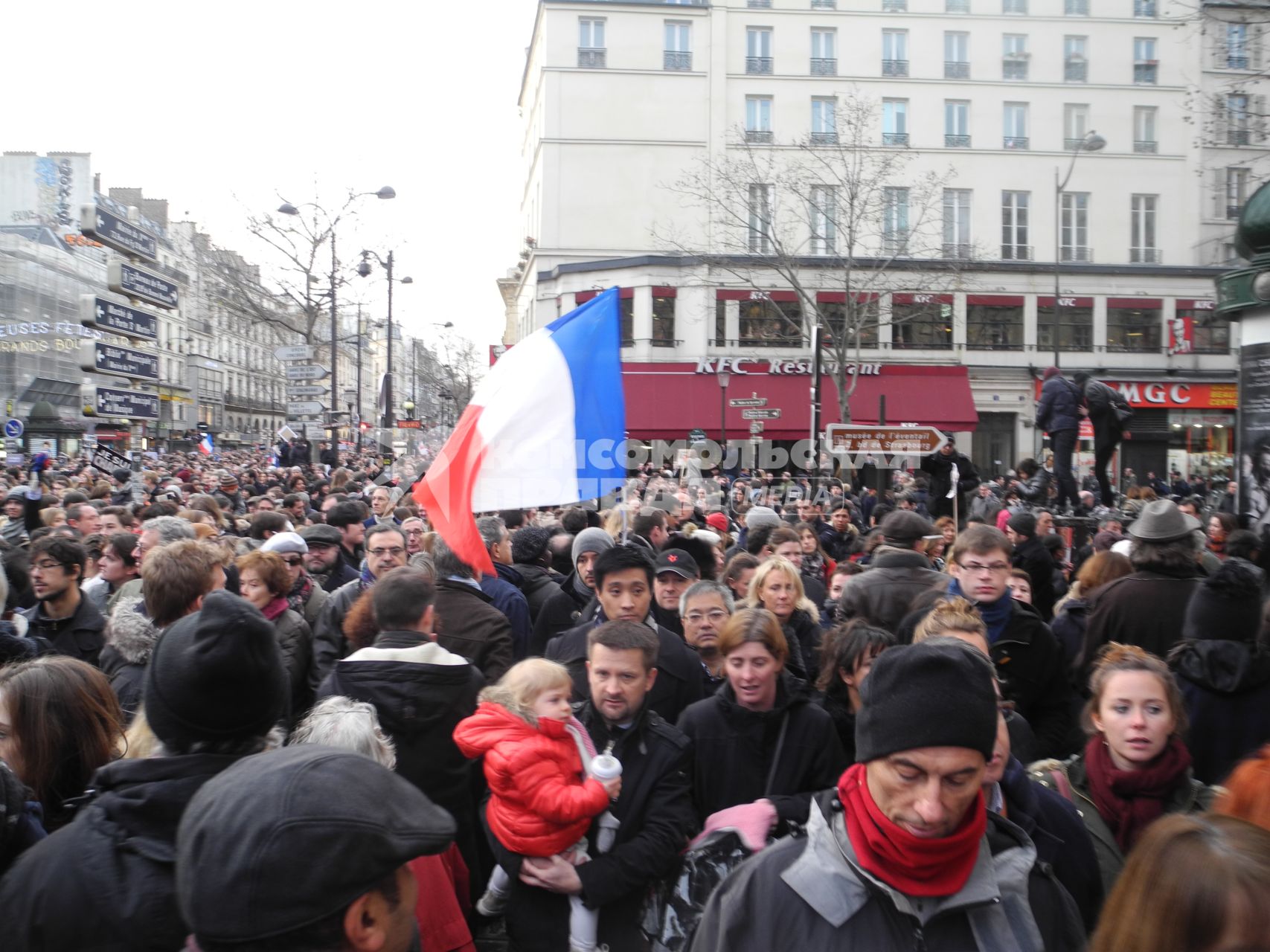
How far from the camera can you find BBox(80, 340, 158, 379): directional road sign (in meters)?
20.3

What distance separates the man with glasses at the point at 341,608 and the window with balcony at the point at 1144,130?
149 ft

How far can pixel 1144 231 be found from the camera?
42.8 metres

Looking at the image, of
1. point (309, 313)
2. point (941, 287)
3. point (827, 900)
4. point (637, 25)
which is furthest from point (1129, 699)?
point (637, 25)

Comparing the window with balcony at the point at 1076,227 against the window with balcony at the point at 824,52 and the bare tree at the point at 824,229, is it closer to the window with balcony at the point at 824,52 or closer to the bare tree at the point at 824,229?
the bare tree at the point at 824,229

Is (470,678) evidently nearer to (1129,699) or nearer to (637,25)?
(1129,699)

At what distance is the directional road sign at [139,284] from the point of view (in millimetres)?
18609

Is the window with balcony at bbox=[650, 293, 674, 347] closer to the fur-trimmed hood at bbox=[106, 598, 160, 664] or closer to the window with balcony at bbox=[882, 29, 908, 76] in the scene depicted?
the window with balcony at bbox=[882, 29, 908, 76]

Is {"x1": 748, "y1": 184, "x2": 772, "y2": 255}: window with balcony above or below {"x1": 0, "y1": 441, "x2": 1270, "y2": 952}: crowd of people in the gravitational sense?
above

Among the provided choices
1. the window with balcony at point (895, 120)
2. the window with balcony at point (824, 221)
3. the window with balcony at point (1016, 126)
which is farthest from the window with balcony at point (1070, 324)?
the window with balcony at point (824, 221)

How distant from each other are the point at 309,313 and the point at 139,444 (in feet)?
90.9

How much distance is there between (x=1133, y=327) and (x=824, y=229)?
1373 centimetres

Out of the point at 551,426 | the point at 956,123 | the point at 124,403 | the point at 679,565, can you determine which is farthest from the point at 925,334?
the point at 551,426

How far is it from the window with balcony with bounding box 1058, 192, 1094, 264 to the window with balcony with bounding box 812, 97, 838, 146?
33.5 feet

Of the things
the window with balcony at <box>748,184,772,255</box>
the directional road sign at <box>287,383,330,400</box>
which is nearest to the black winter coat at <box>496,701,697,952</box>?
the directional road sign at <box>287,383,330,400</box>
